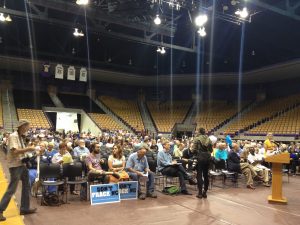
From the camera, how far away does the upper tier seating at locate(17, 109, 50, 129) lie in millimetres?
20878

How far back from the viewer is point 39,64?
80.8 ft

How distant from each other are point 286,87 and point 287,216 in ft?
67.5

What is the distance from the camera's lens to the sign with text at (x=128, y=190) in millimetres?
6125

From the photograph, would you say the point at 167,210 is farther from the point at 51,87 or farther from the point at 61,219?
the point at 51,87

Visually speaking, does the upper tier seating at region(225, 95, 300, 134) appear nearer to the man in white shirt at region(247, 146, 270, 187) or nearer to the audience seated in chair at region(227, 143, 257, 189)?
the man in white shirt at region(247, 146, 270, 187)

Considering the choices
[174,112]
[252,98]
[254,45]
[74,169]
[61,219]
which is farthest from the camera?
[174,112]

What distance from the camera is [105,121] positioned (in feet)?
81.5

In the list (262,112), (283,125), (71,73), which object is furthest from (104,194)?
(262,112)

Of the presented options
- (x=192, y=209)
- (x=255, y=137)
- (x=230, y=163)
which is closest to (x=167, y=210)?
(x=192, y=209)

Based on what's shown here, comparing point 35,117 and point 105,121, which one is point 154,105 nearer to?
point 105,121

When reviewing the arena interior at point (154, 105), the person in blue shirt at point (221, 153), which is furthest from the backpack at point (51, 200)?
the person in blue shirt at point (221, 153)

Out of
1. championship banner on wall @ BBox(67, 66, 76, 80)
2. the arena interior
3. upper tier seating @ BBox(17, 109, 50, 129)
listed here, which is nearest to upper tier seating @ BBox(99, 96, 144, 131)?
the arena interior

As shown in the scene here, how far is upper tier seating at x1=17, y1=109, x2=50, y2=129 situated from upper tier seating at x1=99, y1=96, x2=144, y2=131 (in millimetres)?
6779

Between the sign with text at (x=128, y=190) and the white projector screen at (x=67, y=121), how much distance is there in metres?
19.8
